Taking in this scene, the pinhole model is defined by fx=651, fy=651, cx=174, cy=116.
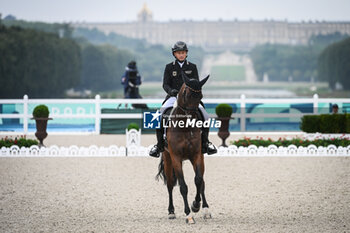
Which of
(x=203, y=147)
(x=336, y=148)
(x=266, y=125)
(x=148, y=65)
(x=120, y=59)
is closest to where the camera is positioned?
(x=203, y=147)

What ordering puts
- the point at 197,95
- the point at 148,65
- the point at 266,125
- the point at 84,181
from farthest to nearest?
the point at 148,65
the point at 266,125
the point at 84,181
the point at 197,95

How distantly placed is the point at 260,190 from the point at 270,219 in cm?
267

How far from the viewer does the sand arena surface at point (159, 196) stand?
8.66 meters

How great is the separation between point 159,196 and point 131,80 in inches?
606

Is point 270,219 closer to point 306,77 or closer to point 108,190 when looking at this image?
point 108,190

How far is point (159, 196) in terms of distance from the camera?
36.2ft

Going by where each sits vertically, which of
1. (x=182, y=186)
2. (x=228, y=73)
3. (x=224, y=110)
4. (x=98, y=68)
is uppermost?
(x=228, y=73)

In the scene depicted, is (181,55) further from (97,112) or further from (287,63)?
(287,63)

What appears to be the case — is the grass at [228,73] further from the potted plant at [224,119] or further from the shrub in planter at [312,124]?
the potted plant at [224,119]

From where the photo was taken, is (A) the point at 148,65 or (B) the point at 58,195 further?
(A) the point at 148,65

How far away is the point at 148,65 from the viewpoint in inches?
5118

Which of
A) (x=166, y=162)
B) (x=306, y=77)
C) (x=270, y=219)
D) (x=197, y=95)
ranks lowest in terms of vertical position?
(x=270, y=219)

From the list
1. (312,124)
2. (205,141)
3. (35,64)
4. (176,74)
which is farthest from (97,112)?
(35,64)

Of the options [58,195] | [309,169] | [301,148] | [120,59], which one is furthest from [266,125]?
[120,59]
